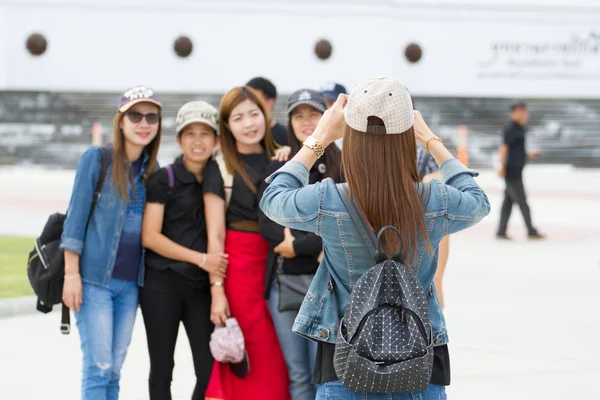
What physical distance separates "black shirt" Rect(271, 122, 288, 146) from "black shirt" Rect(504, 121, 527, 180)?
9.11 meters

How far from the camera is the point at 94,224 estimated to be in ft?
16.2

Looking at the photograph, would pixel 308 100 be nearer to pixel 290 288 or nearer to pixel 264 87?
pixel 290 288

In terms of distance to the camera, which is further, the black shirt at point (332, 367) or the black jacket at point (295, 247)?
the black jacket at point (295, 247)

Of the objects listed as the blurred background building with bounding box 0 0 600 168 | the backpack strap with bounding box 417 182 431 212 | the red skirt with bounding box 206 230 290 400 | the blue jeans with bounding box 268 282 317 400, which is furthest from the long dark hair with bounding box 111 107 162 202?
the blurred background building with bounding box 0 0 600 168

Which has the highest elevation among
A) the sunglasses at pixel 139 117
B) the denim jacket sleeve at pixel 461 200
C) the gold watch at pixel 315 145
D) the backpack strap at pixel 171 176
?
the sunglasses at pixel 139 117

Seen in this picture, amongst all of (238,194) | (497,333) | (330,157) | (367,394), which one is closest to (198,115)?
(238,194)

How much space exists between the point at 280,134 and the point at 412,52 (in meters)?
27.9

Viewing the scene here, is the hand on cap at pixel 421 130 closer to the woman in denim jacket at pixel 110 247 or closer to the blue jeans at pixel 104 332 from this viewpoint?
the woman in denim jacket at pixel 110 247

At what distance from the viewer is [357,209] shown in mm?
3266

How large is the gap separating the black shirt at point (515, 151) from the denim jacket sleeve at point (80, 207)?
37.2ft

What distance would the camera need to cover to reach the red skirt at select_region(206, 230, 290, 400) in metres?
5.02

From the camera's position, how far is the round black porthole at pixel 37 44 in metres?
33.2

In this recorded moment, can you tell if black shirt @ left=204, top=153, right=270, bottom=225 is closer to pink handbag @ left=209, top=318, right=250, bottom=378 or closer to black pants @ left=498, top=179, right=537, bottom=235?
pink handbag @ left=209, top=318, right=250, bottom=378

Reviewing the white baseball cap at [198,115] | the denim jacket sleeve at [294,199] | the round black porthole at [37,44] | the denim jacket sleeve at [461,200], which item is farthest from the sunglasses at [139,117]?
the round black porthole at [37,44]
